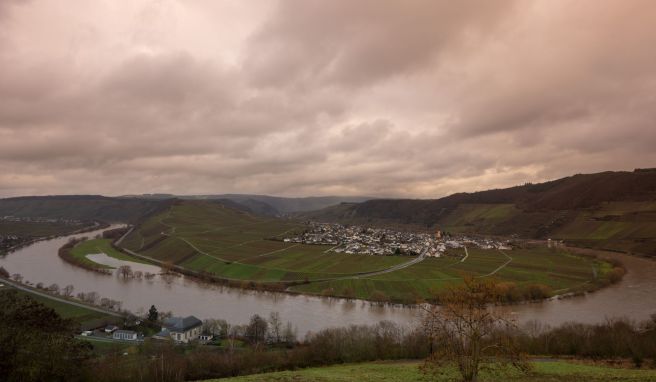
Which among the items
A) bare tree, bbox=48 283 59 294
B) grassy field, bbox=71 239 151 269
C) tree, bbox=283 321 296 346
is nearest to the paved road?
bare tree, bbox=48 283 59 294

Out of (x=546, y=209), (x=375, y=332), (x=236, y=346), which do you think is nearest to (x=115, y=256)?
(x=236, y=346)

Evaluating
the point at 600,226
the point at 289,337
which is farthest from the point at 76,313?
the point at 600,226

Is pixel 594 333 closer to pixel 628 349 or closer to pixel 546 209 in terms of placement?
pixel 628 349

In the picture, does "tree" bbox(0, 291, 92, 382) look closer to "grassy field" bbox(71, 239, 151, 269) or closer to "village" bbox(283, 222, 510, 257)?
"grassy field" bbox(71, 239, 151, 269)

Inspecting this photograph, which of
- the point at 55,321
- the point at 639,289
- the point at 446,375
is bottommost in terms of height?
the point at 639,289

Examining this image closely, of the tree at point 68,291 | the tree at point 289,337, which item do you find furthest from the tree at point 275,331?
the tree at point 68,291

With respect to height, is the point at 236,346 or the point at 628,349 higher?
the point at 628,349
